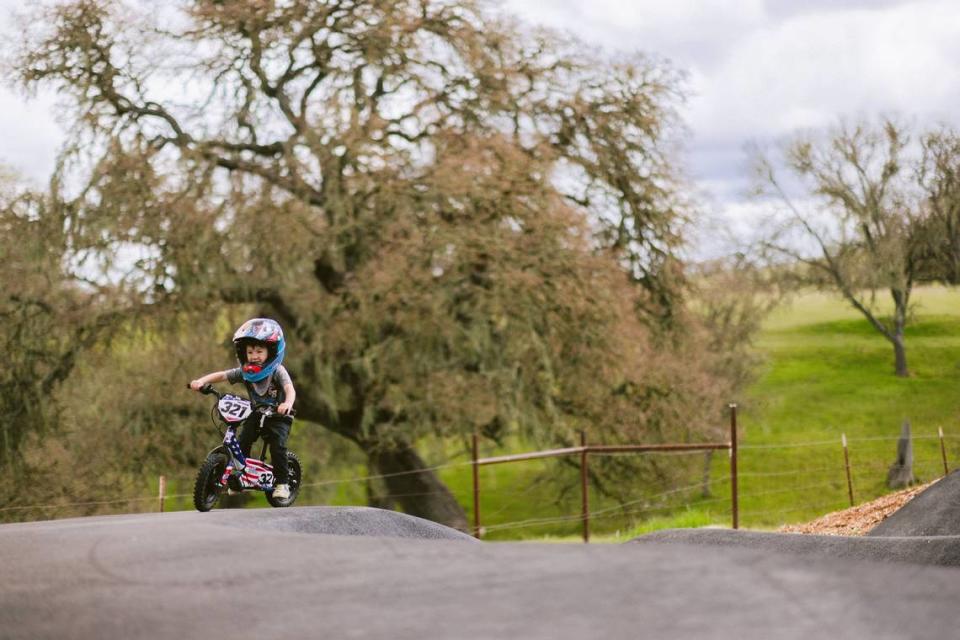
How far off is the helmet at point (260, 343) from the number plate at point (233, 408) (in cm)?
18

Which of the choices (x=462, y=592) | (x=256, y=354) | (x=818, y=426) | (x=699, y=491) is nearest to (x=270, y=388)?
(x=256, y=354)

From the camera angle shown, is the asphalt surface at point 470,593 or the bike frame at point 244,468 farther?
the bike frame at point 244,468

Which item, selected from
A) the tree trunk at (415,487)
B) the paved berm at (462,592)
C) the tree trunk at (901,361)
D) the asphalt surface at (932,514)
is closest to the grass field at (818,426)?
the tree trunk at (901,361)

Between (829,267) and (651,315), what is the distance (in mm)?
20239

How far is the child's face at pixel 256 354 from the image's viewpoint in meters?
6.16

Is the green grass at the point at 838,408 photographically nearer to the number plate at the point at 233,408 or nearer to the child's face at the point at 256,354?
the child's face at the point at 256,354

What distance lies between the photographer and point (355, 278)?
53.6ft

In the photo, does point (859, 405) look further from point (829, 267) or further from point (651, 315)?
point (651, 315)

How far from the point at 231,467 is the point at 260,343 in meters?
0.72

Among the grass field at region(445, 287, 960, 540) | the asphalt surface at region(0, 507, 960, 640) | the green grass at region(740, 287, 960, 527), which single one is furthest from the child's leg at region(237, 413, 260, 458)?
the green grass at region(740, 287, 960, 527)

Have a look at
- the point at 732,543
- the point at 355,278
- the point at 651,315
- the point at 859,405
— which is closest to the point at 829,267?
the point at 859,405

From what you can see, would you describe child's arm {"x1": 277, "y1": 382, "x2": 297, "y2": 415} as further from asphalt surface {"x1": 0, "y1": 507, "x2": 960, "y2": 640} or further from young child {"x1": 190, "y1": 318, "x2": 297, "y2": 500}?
asphalt surface {"x1": 0, "y1": 507, "x2": 960, "y2": 640}

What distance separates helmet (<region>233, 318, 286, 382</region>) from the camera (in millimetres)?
6129

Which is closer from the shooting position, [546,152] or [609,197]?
[546,152]
